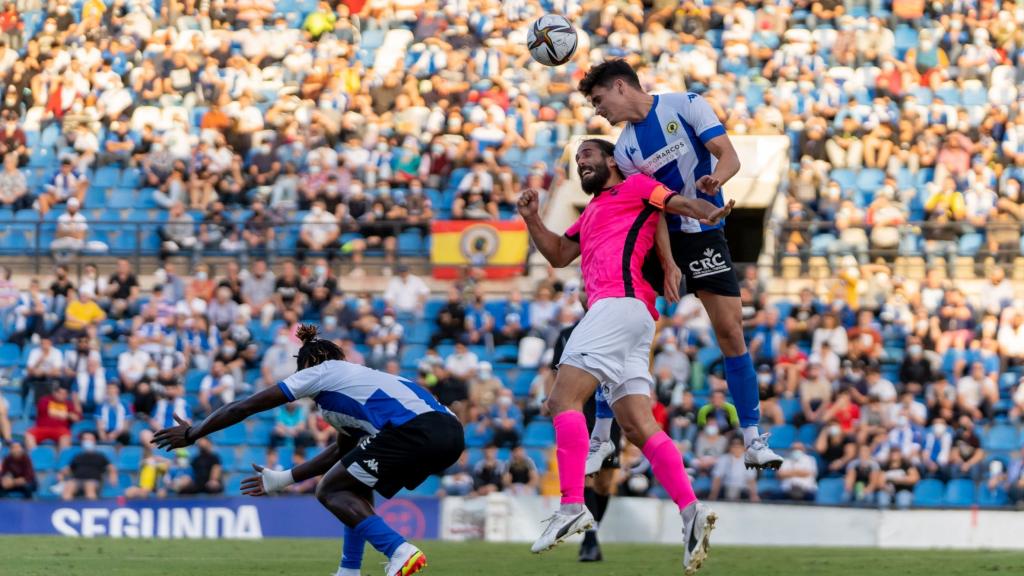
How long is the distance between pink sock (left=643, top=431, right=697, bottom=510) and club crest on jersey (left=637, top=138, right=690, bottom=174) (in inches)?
63.5

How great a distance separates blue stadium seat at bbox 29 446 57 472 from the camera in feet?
66.3

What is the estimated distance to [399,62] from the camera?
25703 millimetres

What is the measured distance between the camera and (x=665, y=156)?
408 inches

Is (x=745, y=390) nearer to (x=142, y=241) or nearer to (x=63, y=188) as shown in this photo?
(x=142, y=241)

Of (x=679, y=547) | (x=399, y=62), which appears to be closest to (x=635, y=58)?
(x=399, y=62)

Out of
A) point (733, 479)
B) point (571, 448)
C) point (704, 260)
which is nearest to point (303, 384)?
point (571, 448)

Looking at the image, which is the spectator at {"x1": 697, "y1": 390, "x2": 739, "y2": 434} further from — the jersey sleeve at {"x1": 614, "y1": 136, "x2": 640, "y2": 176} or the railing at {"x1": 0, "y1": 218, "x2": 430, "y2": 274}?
the jersey sleeve at {"x1": 614, "y1": 136, "x2": 640, "y2": 176}

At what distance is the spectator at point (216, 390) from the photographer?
20594mm

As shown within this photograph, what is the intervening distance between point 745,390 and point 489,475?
28.1 ft

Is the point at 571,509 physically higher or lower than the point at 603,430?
lower

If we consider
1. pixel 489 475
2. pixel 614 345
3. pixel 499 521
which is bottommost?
pixel 499 521

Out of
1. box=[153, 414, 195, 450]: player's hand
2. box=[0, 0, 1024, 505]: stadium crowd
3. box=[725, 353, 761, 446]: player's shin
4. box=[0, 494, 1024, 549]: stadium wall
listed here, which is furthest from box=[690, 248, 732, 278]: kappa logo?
box=[0, 0, 1024, 505]: stadium crowd

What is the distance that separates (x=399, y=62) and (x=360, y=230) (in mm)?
3816

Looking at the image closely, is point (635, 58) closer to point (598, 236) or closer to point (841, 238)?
point (841, 238)
